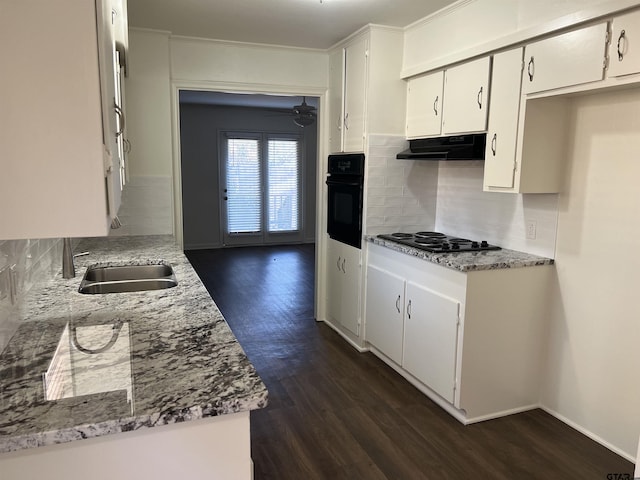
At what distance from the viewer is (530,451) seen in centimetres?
242

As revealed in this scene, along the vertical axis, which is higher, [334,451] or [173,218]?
[173,218]

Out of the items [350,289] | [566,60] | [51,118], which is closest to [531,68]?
[566,60]

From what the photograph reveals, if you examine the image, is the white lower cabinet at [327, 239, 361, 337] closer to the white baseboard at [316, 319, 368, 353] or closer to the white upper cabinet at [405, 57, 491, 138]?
the white baseboard at [316, 319, 368, 353]

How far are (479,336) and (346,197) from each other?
1610 mm

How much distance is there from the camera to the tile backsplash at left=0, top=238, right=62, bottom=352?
144cm

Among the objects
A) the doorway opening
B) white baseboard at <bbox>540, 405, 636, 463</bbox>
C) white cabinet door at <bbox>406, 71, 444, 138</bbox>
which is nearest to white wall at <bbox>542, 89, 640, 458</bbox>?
white baseboard at <bbox>540, 405, 636, 463</bbox>

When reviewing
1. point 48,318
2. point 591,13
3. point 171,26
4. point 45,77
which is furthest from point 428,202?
point 45,77

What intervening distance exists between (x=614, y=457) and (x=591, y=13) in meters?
2.19

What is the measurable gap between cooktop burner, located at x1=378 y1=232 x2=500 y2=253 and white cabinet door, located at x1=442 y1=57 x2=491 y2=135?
2.43ft

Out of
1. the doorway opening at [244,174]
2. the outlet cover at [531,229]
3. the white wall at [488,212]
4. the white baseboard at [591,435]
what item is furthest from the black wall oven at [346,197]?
the doorway opening at [244,174]

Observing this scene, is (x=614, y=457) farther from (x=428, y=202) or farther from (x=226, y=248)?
(x=226, y=248)

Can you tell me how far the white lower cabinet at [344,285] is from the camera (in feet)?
12.4

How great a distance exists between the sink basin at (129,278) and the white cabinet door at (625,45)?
2.29m

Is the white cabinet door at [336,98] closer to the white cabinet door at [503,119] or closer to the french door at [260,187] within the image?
the white cabinet door at [503,119]
